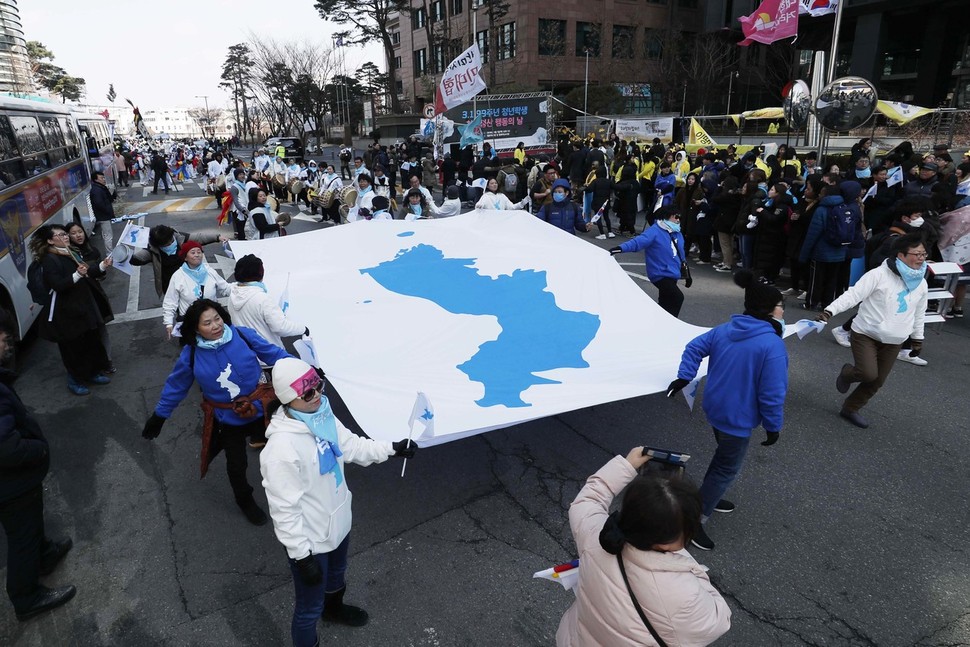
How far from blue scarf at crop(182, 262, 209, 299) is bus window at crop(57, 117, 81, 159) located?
1071 centimetres

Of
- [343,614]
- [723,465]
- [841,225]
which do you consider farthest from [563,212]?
[343,614]

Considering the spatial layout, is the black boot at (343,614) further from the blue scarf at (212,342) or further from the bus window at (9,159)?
the bus window at (9,159)

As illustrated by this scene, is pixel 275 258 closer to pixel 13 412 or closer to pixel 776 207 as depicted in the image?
pixel 13 412

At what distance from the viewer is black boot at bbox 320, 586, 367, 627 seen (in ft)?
10.6

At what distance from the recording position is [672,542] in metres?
1.79

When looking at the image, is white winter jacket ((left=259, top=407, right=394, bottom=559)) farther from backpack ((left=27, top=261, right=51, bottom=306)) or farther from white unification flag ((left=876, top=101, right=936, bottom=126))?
white unification flag ((left=876, top=101, right=936, bottom=126))

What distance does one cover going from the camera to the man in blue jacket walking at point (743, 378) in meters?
3.42

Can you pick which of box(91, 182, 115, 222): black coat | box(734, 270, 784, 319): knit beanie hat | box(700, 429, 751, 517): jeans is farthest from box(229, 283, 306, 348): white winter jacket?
box(91, 182, 115, 222): black coat

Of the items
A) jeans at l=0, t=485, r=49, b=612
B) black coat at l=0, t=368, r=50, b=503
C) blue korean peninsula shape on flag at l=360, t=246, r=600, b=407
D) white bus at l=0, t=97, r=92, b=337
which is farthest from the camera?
white bus at l=0, t=97, r=92, b=337

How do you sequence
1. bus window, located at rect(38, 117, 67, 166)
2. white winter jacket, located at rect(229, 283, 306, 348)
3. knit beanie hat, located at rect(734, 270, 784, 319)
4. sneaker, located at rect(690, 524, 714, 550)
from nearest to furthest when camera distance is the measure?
knit beanie hat, located at rect(734, 270, 784, 319)
sneaker, located at rect(690, 524, 714, 550)
white winter jacket, located at rect(229, 283, 306, 348)
bus window, located at rect(38, 117, 67, 166)

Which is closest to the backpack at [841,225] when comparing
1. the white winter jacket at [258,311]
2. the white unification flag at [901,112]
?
the white winter jacket at [258,311]

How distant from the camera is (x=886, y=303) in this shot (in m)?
5.02

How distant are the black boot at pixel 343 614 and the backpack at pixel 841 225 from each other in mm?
7664

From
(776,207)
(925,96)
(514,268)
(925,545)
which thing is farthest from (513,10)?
(925,545)
